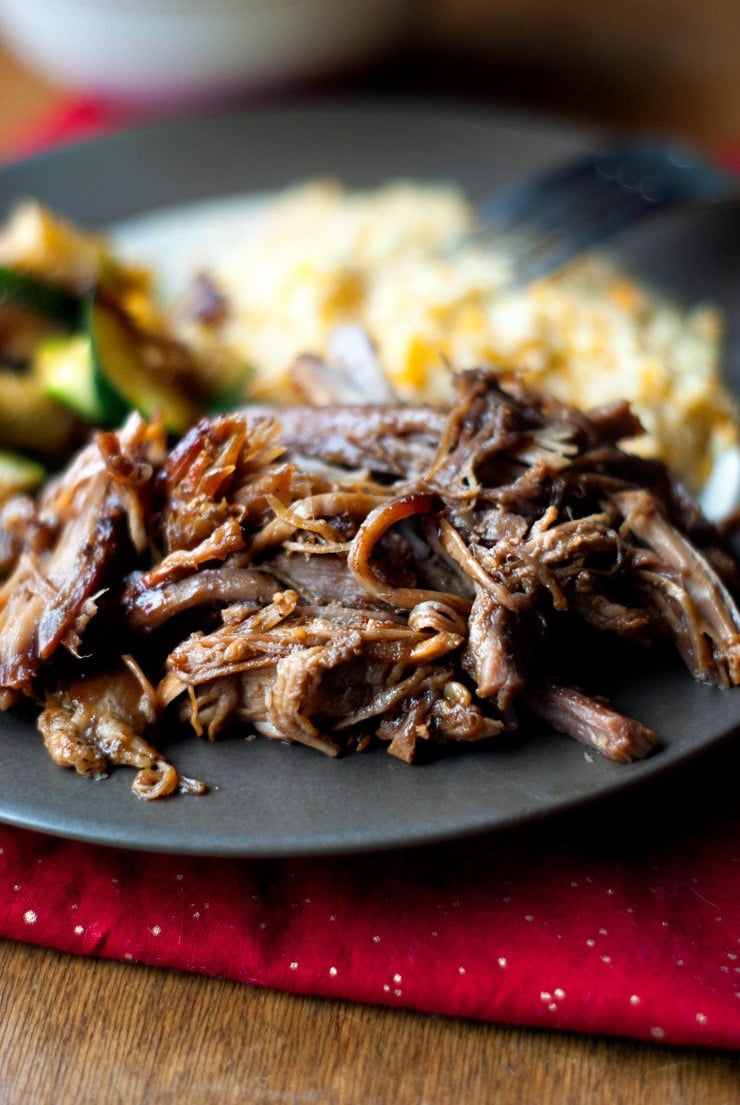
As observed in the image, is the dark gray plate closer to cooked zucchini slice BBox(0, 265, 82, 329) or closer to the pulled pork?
the pulled pork

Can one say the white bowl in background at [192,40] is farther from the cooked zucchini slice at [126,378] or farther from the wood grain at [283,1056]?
the wood grain at [283,1056]

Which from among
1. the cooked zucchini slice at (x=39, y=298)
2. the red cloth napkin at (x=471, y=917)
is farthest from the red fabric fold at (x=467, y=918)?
the cooked zucchini slice at (x=39, y=298)

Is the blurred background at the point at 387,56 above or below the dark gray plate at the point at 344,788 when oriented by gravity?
above

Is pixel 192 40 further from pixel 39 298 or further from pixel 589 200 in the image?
pixel 589 200

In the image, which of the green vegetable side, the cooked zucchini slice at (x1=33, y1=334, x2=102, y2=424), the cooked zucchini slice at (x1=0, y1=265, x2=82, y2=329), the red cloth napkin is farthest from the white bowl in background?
the red cloth napkin

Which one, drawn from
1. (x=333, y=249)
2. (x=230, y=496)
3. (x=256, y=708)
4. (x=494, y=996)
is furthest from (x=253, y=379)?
(x=494, y=996)

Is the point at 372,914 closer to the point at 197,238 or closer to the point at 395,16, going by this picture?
the point at 197,238

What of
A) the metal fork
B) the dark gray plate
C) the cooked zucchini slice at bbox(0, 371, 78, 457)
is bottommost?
the dark gray plate
